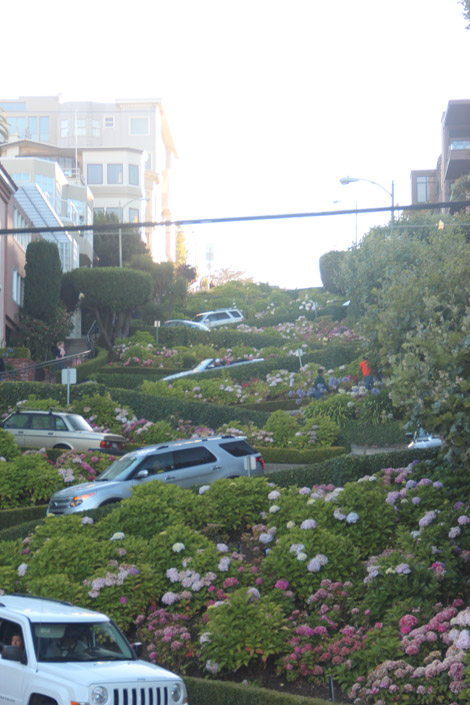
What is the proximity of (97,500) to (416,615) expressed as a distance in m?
7.82

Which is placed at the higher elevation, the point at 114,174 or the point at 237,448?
the point at 114,174

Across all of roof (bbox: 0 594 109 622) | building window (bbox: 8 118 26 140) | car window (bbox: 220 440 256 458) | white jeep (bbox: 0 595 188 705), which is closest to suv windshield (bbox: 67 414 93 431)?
car window (bbox: 220 440 256 458)

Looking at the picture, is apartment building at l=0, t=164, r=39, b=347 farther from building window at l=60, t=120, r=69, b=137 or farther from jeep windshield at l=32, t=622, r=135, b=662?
building window at l=60, t=120, r=69, b=137

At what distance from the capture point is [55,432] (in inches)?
947

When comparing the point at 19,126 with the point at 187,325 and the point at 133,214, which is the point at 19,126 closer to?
the point at 133,214

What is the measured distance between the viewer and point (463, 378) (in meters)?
12.0

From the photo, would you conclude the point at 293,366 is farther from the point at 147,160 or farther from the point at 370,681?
the point at 147,160

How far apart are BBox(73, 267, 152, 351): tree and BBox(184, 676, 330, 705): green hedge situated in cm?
3870

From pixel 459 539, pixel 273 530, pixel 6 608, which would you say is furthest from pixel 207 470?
pixel 6 608

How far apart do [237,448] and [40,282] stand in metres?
26.2

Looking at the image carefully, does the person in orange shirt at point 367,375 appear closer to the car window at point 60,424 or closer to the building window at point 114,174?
the car window at point 60,424

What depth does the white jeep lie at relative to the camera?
809 centimetres

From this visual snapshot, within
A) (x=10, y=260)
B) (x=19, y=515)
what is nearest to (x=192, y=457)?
(x=19, y=515)

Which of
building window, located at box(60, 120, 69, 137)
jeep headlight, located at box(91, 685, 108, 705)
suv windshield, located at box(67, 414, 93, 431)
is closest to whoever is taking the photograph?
jeep headlight, located at box(91, 685, 108, 705)
